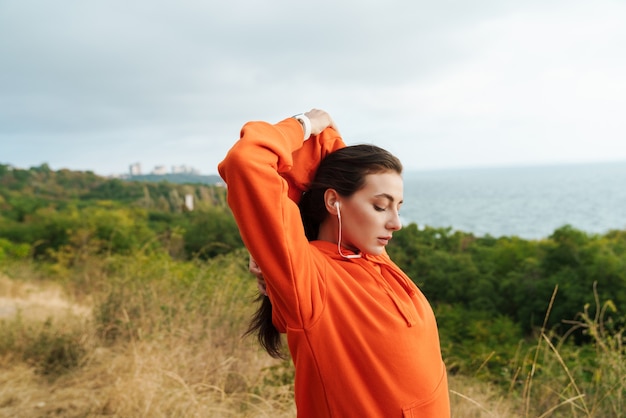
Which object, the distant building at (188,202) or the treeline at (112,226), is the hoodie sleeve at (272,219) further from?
the distant building at (188,202)

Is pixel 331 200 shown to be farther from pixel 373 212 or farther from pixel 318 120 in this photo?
pixel 318 120

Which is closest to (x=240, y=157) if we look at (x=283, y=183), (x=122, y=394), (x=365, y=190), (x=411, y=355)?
(x=283, y=183)

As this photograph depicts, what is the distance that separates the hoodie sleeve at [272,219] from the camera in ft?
3.95

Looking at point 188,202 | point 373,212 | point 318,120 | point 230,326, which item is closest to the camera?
point 373,212

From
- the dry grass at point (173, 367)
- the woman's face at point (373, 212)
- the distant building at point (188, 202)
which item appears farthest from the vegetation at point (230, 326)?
the distant building at point (188, 202)

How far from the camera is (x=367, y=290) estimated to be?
54.6 inches

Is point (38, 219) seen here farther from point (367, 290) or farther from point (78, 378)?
point (367, 290)

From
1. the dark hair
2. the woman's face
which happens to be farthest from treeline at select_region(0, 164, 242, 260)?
the woman's face

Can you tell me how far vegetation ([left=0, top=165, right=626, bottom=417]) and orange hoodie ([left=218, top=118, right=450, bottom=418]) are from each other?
0.85 metres

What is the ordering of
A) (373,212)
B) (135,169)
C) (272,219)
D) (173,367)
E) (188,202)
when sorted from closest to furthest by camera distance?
(272,219) < (373,212) < (173,367) < (188,202) < (135,169)

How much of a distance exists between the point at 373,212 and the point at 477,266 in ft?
26.9

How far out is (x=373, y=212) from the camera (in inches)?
55.9

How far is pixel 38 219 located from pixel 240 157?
52.3 feet

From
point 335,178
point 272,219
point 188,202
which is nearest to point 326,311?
point 272,219
